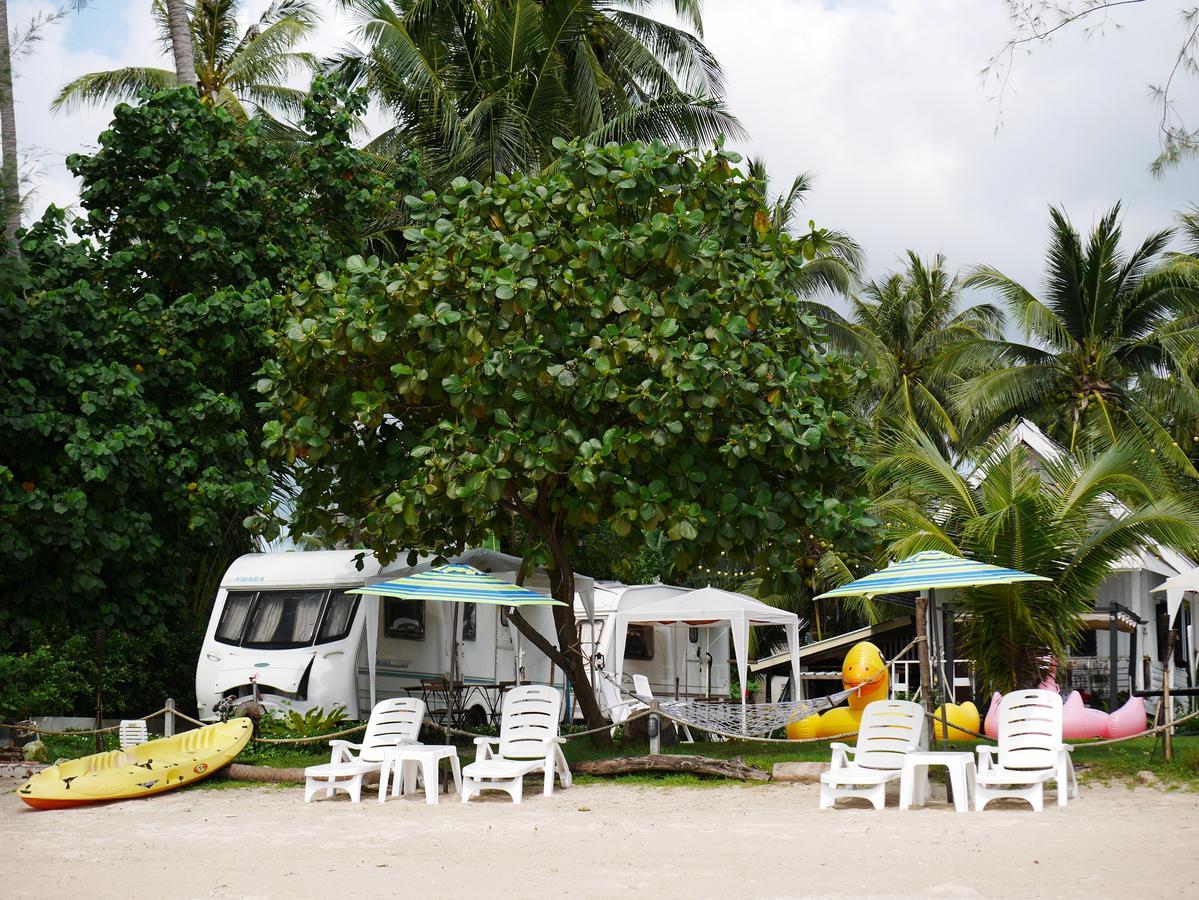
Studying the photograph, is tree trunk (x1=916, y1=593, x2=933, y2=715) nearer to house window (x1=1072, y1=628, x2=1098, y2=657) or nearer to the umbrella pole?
the umbrella pole

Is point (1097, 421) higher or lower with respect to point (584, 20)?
lower

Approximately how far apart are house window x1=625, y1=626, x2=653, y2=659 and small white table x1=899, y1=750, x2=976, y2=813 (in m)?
10.8

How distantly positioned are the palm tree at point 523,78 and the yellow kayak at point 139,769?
36.5 ft

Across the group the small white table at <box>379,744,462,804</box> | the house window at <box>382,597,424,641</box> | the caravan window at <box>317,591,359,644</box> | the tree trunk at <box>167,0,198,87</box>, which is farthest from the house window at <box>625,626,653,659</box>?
→ the tree trunk at <box>167,0,198,87</box>

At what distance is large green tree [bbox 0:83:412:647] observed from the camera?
644 inches

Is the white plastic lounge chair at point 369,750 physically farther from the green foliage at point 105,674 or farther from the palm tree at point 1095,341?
the palm tree at point 1095,341

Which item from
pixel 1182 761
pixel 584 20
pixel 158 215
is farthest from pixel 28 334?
pixel 1182 761

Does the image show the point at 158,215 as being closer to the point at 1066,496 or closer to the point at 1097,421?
the point at 1066,496

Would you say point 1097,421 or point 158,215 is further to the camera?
point 1097,421

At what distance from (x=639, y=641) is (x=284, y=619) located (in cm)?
711

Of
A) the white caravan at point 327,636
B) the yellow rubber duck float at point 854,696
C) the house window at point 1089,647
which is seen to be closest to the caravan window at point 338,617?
the white caravan at point 327,636

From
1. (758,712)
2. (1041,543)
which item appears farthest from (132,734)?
(1041,543)

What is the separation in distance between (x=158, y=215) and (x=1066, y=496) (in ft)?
39.4

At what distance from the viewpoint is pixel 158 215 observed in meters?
17.6
